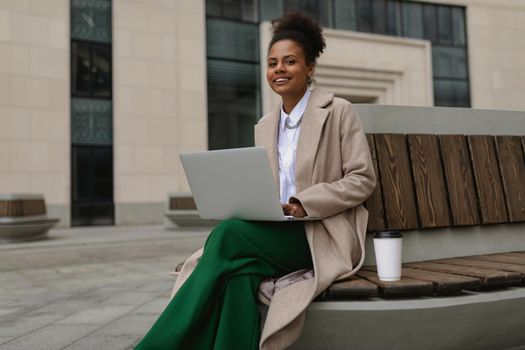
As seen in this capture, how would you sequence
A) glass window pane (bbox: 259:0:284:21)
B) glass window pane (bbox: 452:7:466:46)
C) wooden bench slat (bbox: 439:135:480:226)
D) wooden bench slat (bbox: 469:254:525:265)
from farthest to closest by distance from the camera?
glass window pane (bbox: 452:7:466:46) → glass window pane (bbox: 259:0:284:21) → wooden bench slat (bbox: 439:135:480:226) → wooden bench slat (bbox: 469:254:525:265)

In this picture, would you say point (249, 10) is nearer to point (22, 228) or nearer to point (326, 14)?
point (326, 14)

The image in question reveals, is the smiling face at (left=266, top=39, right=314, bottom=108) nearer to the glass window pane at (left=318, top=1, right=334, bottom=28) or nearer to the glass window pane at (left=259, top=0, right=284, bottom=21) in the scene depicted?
the glass window pane at (left=259, top=0, right=284, bottom=21)

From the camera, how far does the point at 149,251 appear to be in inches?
337

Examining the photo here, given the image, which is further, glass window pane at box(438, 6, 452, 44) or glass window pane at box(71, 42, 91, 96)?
glass window pane at box(438, 6, 452, 44)

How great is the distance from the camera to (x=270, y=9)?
16.9m

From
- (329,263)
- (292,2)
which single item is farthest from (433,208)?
(292,2)

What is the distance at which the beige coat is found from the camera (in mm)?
2145

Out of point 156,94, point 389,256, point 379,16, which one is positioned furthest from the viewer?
point 379,16

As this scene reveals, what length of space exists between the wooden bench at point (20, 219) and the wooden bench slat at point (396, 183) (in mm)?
7316

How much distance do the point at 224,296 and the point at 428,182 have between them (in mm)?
1486

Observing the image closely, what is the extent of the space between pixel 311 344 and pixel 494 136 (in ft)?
6.41

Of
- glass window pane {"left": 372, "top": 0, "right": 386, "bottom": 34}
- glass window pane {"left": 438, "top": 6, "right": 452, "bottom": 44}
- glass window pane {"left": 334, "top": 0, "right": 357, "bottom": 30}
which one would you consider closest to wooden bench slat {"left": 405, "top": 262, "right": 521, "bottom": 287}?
glass window pane {"left": 334, "top": 0, "right": 357, "bottom": 30}

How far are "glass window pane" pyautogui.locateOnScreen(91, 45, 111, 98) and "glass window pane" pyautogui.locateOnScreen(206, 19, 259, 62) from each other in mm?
3145

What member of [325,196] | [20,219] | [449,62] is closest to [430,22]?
[449,62]
